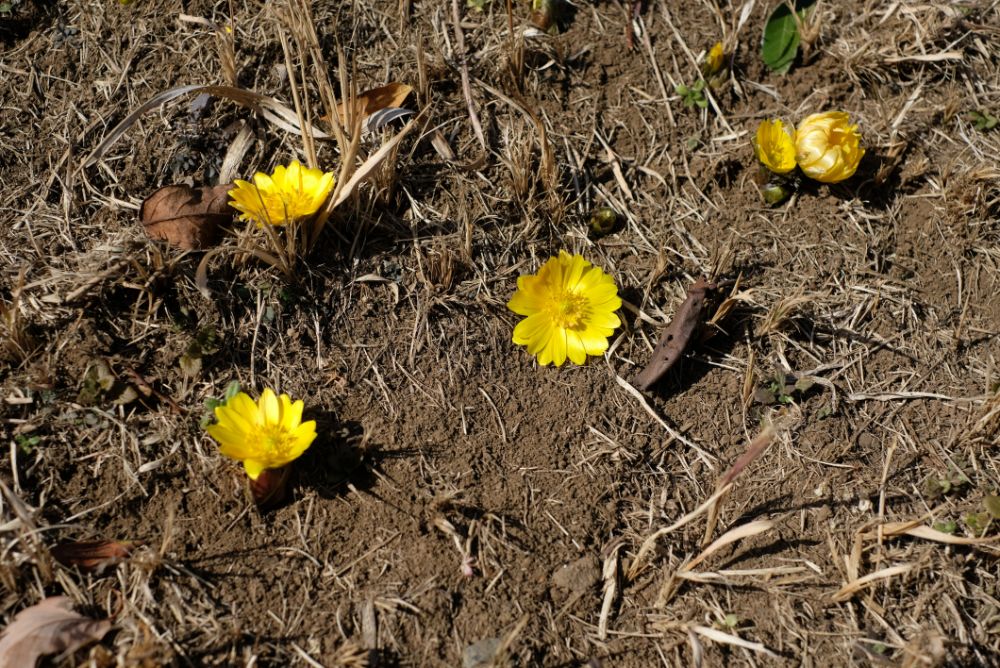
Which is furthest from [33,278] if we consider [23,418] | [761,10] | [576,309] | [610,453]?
[761,10]

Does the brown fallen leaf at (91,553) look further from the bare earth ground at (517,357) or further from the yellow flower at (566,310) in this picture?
the yellow flower at (566,310)

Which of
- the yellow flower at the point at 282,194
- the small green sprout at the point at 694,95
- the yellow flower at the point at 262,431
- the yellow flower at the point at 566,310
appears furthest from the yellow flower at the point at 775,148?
the yellow flower at the point at 262,431

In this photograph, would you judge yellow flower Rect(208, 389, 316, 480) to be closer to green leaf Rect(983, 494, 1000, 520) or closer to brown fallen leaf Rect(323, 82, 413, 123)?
brown fallen leaf Rect(323, 82, 413, 123)

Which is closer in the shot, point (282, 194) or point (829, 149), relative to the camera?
point (282, 194)

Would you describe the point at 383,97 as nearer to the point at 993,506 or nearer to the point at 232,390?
the point at 232,390

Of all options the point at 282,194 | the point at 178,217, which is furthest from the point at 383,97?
the point at 178,217
